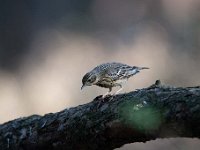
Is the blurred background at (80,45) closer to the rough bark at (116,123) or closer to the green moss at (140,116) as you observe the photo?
the rough bark at (116,123)

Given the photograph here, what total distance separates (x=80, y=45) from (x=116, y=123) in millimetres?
7754

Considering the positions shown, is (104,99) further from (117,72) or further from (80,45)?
(80,45)

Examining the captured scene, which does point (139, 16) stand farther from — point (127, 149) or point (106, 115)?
point (106, 115)

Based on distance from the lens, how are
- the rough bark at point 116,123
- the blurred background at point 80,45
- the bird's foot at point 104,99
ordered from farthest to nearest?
the blurred background at point 80,45 < the bird's foot at point 104,99 < the rough bark at point 116,123

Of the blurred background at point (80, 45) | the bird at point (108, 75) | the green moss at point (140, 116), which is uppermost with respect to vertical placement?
the blurred background at point (80, 45)

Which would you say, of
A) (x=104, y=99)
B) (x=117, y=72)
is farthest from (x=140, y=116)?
(x=117, y=72)

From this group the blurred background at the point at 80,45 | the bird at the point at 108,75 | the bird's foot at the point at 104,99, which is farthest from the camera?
the blurred background at the point at 80,45

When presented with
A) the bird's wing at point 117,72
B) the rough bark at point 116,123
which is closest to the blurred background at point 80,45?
the bird's wing at point 117,72

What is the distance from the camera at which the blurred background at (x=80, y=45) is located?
10.2 metres

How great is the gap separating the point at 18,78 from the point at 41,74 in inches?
15.0

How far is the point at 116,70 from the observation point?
14.2 feet

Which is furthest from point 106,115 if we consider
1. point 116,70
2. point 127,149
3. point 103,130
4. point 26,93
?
point 26,93

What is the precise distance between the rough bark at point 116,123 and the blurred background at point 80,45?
6.21 metres

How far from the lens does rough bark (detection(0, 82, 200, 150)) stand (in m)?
2.89
